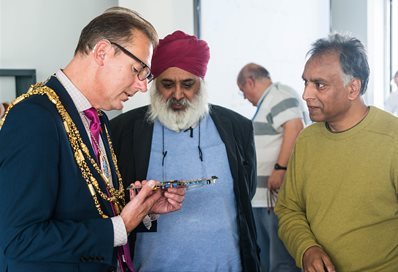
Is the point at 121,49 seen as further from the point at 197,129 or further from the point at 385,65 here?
the point at 385,65

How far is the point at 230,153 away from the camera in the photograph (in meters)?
2.35

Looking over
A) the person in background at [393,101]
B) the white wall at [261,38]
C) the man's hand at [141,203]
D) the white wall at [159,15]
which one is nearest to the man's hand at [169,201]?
the man's hand at [141,203]

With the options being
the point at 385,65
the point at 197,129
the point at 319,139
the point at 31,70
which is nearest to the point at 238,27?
the point at 385,65

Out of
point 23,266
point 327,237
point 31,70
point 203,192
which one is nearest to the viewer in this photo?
point 23,266

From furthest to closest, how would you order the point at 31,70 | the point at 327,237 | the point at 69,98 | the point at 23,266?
the point at 31,70 < the point at 327,237 < the point at 69,98 < the point at 23,266

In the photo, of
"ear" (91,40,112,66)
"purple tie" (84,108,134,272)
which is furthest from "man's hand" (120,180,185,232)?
"ear" (91,40,112,66)

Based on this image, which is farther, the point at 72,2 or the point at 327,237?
the point at 72,2

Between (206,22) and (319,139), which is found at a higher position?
(206,22)

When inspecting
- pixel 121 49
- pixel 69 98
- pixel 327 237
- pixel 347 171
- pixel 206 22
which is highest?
pixel 206 22

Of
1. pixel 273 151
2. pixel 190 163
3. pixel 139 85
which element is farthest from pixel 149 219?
pixel 273 151

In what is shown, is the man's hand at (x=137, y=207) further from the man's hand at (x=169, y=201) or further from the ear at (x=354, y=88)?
the ear at (x=354, y=88)

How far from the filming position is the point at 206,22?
14.7ft

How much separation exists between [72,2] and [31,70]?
695mm

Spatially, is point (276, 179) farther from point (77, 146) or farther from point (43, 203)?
point (43, 203)
